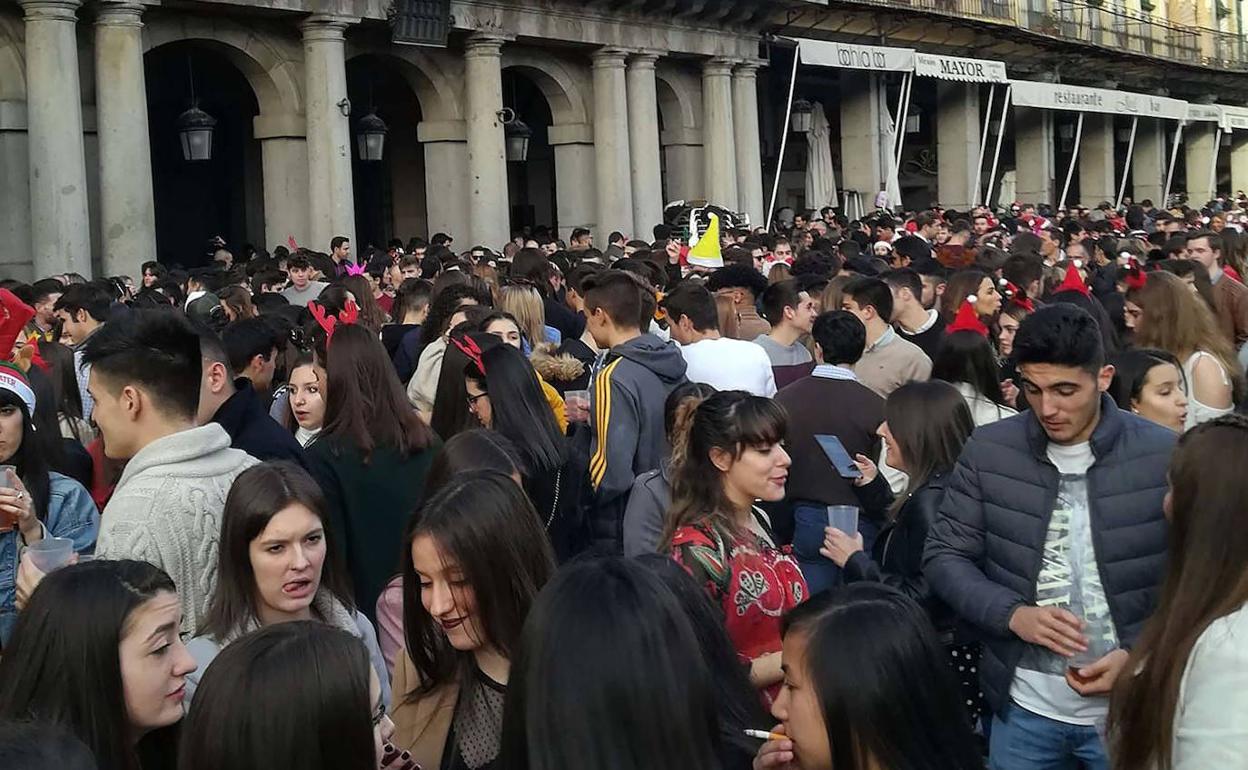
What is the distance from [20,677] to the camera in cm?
319

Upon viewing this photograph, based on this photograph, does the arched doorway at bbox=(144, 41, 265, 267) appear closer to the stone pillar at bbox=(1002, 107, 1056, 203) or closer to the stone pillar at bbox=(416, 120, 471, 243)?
the stone pillar at bbox=(416, 120, 471, 243)

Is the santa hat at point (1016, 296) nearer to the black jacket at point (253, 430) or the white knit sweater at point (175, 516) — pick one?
the black jacket at point (253, 430)

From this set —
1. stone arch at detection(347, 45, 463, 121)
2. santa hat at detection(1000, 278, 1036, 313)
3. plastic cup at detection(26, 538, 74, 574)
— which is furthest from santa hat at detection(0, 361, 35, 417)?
stone arch at detection(347, 45, 463, 121)

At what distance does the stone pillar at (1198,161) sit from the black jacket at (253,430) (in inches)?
1925

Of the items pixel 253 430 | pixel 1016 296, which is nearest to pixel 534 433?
pixel 253 430

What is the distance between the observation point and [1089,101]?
1407 inches

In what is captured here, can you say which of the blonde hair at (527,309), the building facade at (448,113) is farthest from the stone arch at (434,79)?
the blonde hair at (527,309)

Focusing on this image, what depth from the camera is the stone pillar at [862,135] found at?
3112 centimetres

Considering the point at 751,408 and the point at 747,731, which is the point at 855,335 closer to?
the point at 751,408

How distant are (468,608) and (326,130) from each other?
15.9m

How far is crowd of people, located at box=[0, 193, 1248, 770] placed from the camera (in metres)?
2.79

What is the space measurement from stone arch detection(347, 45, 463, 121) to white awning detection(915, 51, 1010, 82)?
34.8 ft

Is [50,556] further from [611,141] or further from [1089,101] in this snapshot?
[1089,101]

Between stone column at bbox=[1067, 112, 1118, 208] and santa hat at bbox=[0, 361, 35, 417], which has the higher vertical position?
stone column at bbox=[1067, 112, 1118, 208]
